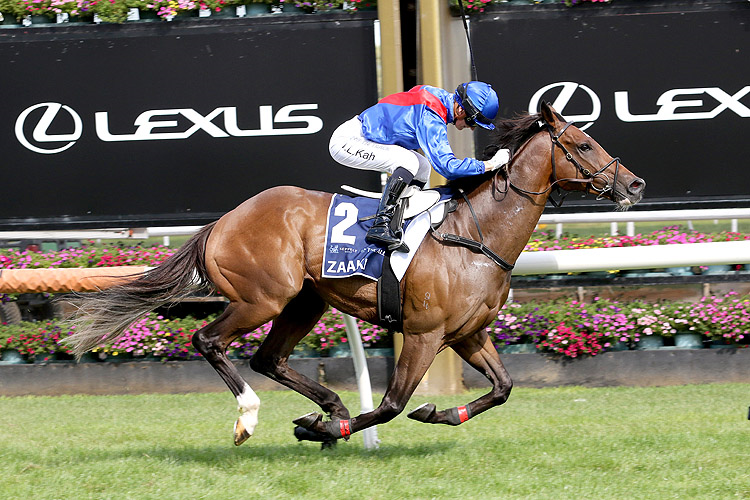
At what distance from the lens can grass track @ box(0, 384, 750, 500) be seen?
3803 mm

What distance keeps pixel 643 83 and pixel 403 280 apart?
2.97 meters

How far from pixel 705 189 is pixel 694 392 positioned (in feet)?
4.68

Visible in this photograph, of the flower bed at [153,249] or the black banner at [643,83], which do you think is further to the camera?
the flower bed at [153,249]

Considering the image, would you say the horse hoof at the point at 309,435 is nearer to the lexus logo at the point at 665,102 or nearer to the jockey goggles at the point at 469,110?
the jockey goggles at the point at 469,110

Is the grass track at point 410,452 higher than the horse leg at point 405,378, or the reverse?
the horse leg at point 405,378

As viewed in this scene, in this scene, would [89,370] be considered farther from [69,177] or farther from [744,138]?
[744,138]

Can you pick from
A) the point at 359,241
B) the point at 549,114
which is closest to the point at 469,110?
the point at 549,114

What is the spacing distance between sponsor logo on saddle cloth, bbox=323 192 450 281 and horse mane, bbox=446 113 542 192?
0.19 metres

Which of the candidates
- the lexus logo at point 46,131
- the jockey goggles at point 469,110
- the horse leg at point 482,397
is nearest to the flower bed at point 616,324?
the horse leg at point 482,397

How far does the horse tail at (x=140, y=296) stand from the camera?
181 inches

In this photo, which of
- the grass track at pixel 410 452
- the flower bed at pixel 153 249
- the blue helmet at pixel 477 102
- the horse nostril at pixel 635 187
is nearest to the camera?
the grass track at pixel 410 452

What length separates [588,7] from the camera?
20.6 ft

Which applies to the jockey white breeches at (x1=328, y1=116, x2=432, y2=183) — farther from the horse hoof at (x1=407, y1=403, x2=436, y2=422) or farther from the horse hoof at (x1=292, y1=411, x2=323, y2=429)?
the horse hoof at (x1=292, y1=411, x2=323, y2=429)

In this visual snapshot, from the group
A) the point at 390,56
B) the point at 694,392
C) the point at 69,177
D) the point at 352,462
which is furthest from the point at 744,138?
the point at 69,177
